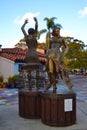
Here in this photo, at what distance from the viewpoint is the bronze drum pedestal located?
7.84 m

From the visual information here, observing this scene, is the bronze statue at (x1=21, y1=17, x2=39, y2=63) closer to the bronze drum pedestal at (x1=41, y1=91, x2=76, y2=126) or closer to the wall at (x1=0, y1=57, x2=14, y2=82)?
the bronze drum pedestal at (x1=41, y1=91, x2=76, y2=126)

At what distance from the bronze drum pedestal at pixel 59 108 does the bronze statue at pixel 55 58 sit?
39cm

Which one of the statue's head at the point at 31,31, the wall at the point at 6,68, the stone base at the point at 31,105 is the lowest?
the stone base at the point at 31,105

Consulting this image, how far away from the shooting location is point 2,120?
883cm

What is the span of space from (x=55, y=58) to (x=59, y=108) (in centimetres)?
151

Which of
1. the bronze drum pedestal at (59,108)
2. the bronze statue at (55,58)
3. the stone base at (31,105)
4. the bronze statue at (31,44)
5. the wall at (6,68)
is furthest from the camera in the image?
the wall at (6,68)

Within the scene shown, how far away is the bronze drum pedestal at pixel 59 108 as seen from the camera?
7836 millimetres

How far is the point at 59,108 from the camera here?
309 inches

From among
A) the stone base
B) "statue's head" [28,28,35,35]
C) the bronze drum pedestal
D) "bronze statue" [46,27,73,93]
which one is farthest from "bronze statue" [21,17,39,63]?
the bronze drum pedestal

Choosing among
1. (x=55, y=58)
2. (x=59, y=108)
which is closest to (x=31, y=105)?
(x=59, y=108)

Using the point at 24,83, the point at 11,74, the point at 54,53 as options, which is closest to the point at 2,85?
the point at 11,74

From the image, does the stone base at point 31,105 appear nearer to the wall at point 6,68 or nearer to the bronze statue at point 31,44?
the bronze statue at point 31,44

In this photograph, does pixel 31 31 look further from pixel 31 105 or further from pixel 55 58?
pixel 31 105

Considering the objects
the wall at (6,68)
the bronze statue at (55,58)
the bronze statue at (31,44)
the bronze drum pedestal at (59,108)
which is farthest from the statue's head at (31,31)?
the wall at (6,68)
